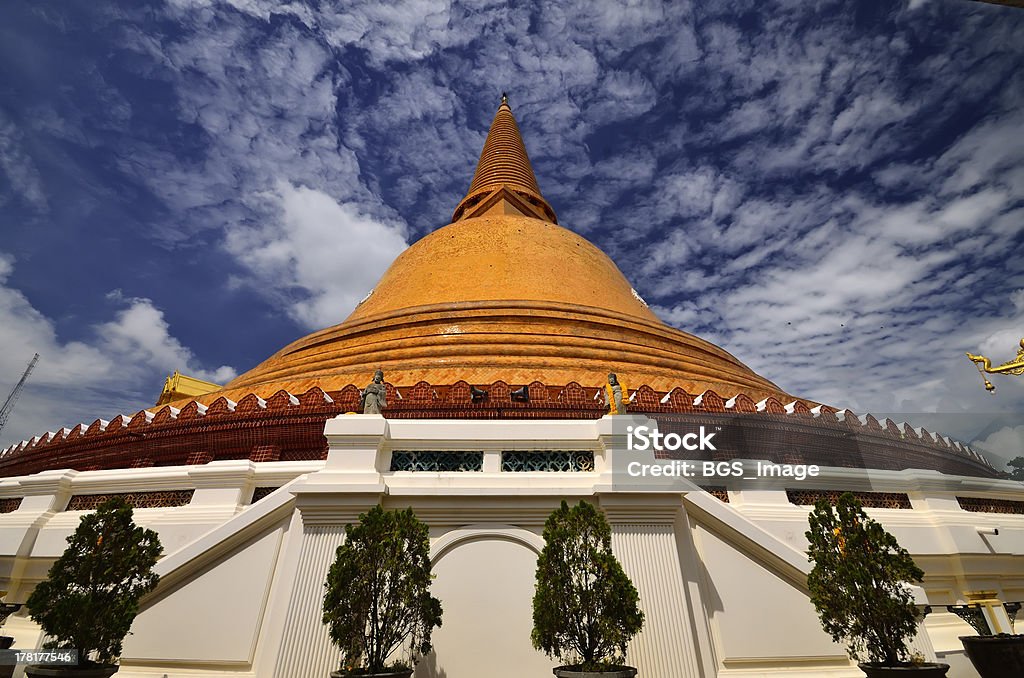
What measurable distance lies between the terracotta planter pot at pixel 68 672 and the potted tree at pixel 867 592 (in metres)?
7.19

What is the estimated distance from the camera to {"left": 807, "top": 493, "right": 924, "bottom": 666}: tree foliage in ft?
16.8

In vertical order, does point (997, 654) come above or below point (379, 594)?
below

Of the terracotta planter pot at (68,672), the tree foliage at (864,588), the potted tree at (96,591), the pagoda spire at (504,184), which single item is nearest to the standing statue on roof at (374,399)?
the potted tree at (96,591)

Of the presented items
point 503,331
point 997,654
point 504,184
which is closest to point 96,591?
point 503,331

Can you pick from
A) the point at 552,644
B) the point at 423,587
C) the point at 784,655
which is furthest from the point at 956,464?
the point at 423,587

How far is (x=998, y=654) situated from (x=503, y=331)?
9829 millimetres

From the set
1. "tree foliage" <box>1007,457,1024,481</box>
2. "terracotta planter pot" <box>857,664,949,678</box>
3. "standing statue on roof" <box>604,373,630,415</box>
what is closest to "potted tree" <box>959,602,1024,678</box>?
"terracotta planter pot" <box>857,664,949,678</box>

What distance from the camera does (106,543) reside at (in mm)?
5602

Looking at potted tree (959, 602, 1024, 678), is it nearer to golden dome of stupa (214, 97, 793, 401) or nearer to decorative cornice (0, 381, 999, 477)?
decorative cornice (0, 381, 999, 477)

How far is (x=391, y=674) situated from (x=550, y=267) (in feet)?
46.2

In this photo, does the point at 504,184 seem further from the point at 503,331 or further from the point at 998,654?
the point at 998,654

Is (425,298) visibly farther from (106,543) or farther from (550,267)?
(106,543)

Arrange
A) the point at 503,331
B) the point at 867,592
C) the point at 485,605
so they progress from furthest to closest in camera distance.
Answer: the point at 503,331
the point at 485,605
the point at 867,592

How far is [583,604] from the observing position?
499 cm
